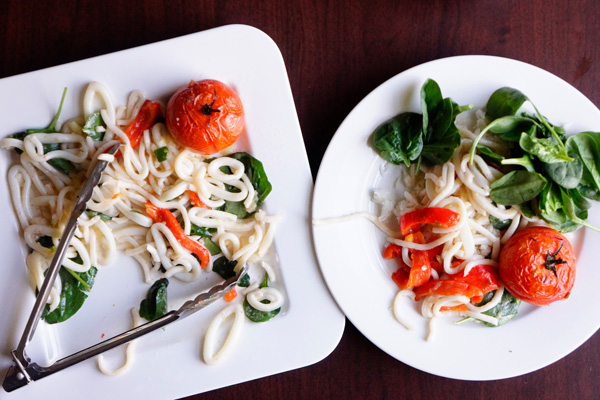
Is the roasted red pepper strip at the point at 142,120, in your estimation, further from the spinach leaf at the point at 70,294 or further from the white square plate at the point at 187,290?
the spinach leaf at the point at 70,294

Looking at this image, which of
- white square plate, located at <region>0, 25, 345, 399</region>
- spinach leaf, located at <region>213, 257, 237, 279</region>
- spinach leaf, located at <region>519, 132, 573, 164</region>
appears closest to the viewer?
spinach leaf, located at <region>519, 132, 573, 164</region>

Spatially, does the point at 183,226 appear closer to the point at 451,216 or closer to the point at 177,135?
the point at 177,135

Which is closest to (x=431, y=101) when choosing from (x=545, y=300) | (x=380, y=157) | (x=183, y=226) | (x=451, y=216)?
(x=380, y=157)

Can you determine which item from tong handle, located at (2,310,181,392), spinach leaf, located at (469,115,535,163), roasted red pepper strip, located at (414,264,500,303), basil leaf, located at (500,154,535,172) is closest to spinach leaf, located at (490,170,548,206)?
basil leaf, located at (500,154,535,172)

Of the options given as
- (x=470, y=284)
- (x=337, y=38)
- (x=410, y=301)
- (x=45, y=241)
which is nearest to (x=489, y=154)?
(x=470, y=284)

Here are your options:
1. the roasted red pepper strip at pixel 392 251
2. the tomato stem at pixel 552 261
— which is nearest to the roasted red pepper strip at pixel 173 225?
the roasted red pepper strip at pixel 392 251

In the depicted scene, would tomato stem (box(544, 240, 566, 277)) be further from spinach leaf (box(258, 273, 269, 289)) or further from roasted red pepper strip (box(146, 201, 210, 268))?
roasted red pepper strip (box(146, 201, 210, 268))

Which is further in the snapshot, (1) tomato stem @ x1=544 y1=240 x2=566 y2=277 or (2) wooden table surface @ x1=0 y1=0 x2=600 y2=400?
(2) wooden table surface @ x1=0 y1=0 x2=600 y2=400
